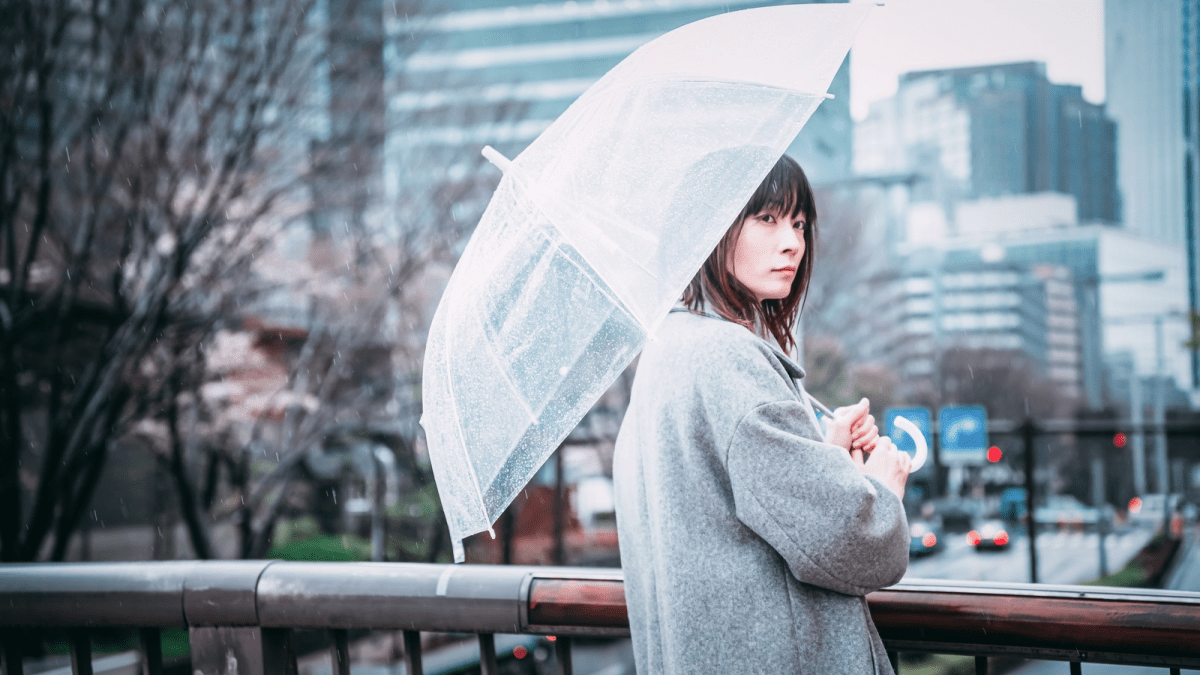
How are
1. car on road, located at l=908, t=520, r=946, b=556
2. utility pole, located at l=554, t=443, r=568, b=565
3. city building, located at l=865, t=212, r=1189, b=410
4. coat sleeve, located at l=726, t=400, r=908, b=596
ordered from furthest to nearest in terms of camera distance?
car on road, located at l=908, t=520, r=946, b=556, city building, located at l=865, t=212, r=1189, b=410, utility pole, located at l=554, t=443, r=568, b=565, coat sleeve, located at l=726, t=400, r=908, b=596

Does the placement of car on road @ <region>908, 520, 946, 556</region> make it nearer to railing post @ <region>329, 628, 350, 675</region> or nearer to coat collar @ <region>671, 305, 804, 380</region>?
railing post @ <region>329, 628, 350, 675</region>

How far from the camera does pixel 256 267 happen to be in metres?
9.47

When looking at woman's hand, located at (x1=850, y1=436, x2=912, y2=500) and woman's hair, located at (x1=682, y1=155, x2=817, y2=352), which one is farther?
woman's hair, located at (x1=682, y1=155, x2=817, y2=352)

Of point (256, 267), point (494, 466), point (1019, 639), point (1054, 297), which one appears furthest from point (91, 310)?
point (1054, 297)

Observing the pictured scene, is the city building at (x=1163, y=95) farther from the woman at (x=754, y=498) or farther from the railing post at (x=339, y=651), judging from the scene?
the railing post at (x=339, y=651)

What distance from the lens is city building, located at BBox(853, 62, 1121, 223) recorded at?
12977 mm

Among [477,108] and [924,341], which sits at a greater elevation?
[477,108]

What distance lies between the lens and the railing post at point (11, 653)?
1.88 metres

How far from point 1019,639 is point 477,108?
962 cm

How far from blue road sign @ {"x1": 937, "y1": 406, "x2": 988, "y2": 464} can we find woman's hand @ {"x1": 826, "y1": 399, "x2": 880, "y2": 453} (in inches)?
345

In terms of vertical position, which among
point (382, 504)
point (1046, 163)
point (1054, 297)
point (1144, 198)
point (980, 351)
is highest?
point (1046, 163)

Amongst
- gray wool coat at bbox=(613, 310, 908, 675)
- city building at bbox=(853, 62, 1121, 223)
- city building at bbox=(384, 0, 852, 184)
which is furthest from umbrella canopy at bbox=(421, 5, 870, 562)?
city building at bbox=(853, 62, 1121, 223)

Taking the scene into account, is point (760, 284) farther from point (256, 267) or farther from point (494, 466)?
point (256, 267)

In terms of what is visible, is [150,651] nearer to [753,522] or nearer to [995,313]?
[753,522]
